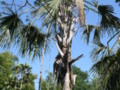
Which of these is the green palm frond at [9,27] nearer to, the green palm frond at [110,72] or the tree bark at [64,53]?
the tree bark at [64,53]

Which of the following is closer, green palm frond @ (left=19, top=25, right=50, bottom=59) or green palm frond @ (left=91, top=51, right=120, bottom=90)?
green palm frond @ (left=91, top=51, right=120, bottom=90)

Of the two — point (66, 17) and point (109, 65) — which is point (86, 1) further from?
point (109, 65)

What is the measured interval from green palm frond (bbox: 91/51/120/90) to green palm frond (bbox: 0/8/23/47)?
234cm

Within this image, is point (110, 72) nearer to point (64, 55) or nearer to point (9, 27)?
point (64, 55)

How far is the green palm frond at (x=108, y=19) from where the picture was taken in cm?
726

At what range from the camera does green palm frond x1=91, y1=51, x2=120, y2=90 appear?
21.3ft

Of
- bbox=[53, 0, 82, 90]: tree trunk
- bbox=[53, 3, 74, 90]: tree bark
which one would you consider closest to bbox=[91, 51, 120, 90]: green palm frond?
bbox=[53, 0, 82, 90]: tree trunk

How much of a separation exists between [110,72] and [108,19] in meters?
1.50

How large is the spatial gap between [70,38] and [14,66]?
2574cm

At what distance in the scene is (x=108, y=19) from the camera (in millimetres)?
7266

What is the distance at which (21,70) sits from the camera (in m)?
31.8

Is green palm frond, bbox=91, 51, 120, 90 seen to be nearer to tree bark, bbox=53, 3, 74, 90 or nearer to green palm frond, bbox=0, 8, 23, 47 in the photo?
tree bark, bbox=53, 3, 74, 90

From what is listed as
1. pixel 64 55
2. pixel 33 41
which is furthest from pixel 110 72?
pixel 33 41

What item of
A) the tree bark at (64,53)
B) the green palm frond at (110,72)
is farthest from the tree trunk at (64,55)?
the green palm frond at (110,72)
